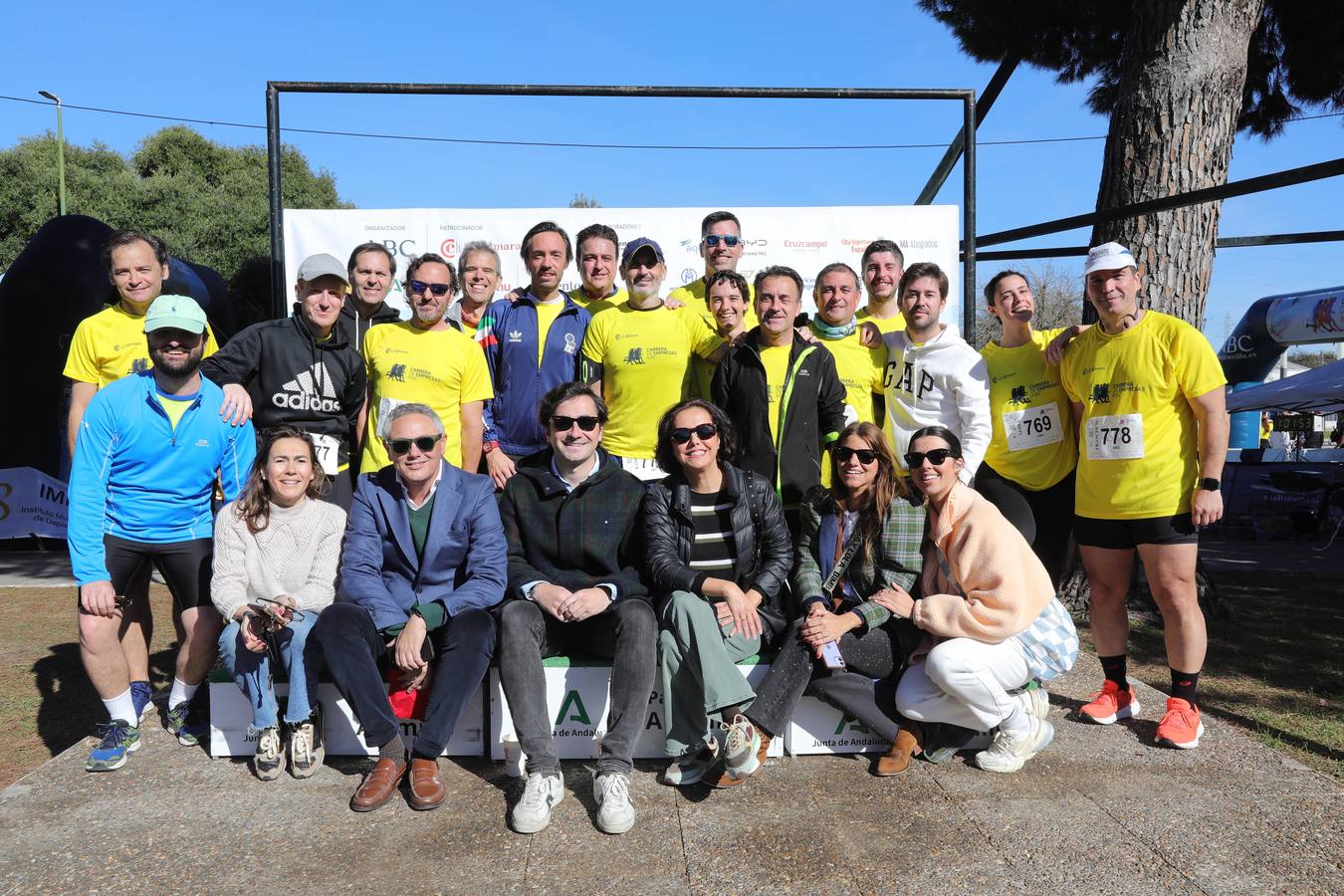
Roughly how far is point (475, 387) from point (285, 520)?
0.99 metres

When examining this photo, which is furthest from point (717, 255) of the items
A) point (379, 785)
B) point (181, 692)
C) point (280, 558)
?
point (181, 692)

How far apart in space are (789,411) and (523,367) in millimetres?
1271

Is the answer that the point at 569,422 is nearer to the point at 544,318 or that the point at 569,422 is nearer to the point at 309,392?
the point at 544,318

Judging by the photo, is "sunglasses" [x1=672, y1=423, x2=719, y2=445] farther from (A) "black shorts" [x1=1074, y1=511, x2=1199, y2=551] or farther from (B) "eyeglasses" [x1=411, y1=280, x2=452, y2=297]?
(A) "black shorts" [x1=1074, y1=511, x2=1199, y2=551]

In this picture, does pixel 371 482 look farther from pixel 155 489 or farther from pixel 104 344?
pixel 104 344

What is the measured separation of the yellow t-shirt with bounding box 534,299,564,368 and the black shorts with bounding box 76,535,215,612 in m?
1.60

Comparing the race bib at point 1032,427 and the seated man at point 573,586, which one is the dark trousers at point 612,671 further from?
the race bib at point 1032,427

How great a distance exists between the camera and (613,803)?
274 cm

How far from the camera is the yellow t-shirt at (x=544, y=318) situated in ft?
13.6

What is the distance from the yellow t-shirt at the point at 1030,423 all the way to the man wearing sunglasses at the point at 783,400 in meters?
0.77

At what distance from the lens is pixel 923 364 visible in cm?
391

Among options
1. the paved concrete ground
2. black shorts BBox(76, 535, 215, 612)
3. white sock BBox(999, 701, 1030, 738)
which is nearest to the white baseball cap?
white sock BBox(999, 701, 1030, 738)

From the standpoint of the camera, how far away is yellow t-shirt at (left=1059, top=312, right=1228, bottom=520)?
346 centimetres

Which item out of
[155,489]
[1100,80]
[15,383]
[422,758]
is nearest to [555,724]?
[422,758]
